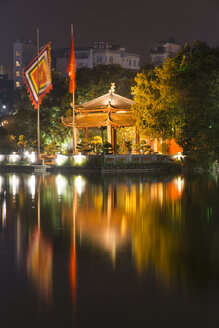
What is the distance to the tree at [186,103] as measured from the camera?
142ft

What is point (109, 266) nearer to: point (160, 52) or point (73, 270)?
point (73, 270)

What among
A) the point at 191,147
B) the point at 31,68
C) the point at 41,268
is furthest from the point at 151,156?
the point at 41,268

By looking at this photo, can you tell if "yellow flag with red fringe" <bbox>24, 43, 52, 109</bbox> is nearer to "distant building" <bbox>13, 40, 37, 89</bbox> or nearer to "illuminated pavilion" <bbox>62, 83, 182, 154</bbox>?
"illuminated pavilion" <bbox>62, 83, 182, 154</bbox>

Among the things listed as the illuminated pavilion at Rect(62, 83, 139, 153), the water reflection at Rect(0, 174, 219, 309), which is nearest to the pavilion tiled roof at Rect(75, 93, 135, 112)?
the illuminated pavilion at Rect(62, 83, 139, 153)

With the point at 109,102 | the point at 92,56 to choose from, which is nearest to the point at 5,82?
the point at 92,56

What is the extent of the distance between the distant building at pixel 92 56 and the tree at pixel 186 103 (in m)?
109

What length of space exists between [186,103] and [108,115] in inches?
386

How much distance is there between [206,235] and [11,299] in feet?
19.9

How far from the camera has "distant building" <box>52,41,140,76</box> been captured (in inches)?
6270

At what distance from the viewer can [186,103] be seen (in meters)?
45.3

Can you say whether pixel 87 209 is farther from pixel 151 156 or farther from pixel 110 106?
pixel 110 106

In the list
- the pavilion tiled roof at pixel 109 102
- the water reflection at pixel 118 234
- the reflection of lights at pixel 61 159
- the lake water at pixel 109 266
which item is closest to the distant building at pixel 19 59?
the pavilion tiled roof at pixel 109 102

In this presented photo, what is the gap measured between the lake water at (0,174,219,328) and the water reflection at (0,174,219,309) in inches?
0.7

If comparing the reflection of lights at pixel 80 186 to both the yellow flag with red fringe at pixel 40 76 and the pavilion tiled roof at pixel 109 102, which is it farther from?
the pavilion tiled roof at pixel 109 102
